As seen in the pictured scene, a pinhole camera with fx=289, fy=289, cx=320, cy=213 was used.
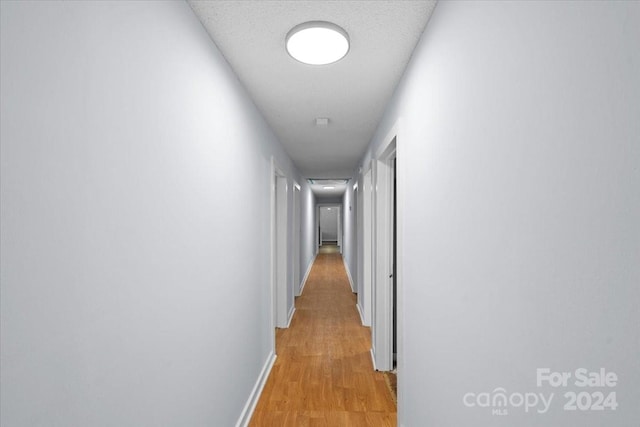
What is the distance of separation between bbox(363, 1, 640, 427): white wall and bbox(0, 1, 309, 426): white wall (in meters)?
1.09

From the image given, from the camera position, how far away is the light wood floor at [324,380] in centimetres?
224

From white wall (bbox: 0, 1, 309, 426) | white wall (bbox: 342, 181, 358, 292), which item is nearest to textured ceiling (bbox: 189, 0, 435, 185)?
white wall (bbox: 0, 1, 309, 426)

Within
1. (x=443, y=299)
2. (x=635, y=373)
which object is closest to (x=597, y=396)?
(x=635, y=373)

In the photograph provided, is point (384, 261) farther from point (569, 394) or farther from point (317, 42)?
point (569, 394)

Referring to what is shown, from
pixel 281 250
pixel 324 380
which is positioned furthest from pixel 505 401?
pixel 281 250

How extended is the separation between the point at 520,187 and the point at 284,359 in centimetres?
309

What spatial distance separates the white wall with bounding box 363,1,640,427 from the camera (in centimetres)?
48

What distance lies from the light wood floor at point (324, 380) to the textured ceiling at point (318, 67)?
2.49 meters

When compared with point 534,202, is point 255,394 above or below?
below

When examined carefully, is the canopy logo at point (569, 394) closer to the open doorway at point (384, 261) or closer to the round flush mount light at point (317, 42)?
the round flush mount light at point (317, 42)

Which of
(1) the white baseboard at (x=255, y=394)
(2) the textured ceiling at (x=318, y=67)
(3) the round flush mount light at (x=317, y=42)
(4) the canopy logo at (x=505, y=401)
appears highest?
(2) the textured ceiling at (x=318, y=67)

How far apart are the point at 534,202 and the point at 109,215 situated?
1.10 metres

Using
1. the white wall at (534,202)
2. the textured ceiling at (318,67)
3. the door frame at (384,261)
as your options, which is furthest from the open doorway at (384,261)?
the white wall at (534,202)

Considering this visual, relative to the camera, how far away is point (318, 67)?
6.01ft
